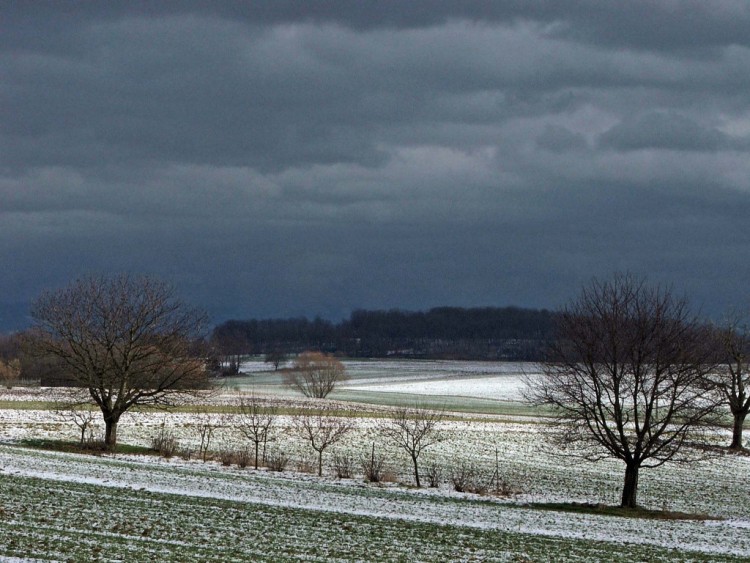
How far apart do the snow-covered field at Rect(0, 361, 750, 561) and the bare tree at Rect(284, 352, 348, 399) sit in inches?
2251

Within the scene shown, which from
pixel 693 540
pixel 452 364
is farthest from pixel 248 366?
pixel 693 540

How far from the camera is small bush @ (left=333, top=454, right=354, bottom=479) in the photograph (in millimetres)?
36562

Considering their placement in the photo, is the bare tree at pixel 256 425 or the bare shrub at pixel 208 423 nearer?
the bare tree at pixel 256 425

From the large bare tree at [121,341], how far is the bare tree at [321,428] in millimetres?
6788

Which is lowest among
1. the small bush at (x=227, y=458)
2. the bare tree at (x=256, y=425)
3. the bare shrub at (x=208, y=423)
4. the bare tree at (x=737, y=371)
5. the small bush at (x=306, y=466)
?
the small bush at (x=306, y=466)

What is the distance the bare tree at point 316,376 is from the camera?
4215 inches

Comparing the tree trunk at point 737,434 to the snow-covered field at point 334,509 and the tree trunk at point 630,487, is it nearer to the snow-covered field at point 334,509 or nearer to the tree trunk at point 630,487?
the snow-covered field at point 334,509

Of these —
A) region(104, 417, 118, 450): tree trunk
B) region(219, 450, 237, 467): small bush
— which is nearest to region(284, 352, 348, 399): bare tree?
region(104, 417, 118, 450): tree trunk

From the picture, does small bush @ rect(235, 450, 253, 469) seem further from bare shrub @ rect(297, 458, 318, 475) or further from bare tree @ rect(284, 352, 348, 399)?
bare tree @ rect(284, 352, 348, 399)

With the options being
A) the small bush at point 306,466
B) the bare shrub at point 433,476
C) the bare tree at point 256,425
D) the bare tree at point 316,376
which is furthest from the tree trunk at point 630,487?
the bare tree at point 316,376

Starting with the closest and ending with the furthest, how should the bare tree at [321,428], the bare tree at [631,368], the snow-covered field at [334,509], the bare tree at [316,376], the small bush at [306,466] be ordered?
1. the snow-covered field at [334,509]
2. the bare tree at [631,368]
3. the small bush at [306,466]
4. the bare tree at [321,428]
5. the bare tree at [316,376]

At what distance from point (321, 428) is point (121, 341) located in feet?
37.1

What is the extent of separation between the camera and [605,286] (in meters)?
33.2

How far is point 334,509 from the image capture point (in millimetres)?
25109
